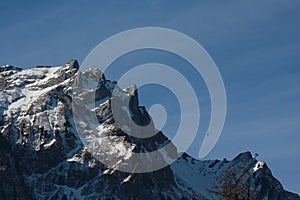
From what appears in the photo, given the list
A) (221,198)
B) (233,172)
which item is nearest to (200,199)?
(221,198)

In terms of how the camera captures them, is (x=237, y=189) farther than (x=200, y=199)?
No

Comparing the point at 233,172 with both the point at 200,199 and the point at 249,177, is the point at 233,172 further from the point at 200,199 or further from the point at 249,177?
the point at 200,199

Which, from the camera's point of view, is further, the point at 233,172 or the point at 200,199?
the point at 200,199

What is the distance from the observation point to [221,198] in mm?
49094

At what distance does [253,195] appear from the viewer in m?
49.2

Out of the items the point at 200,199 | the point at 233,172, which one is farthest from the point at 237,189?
the point at 200,199

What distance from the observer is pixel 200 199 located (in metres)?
50.7

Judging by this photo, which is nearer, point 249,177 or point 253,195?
point 249,177

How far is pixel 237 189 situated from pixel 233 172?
1.18m

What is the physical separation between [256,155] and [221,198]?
3422mm

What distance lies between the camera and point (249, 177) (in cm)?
4556

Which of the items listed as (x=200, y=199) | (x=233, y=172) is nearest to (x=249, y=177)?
(x=233, y=172)

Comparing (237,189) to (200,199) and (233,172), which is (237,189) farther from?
(200,199)

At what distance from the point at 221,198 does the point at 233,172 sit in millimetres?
3312
